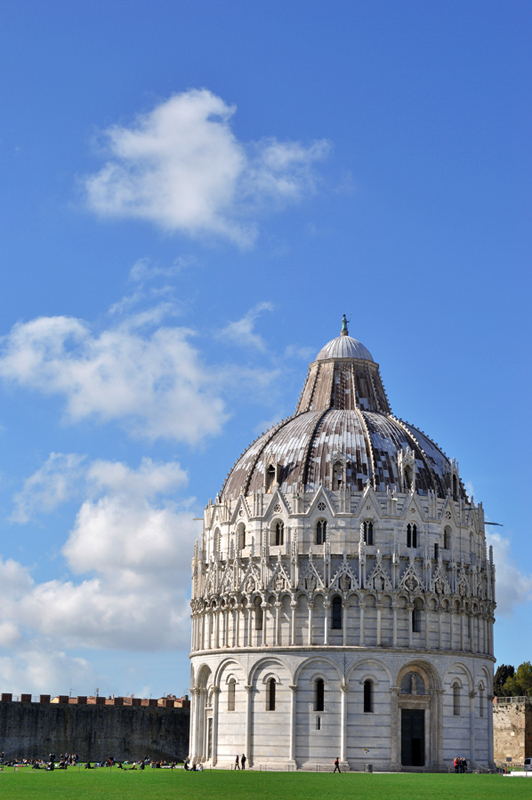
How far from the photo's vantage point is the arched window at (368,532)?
279 ft

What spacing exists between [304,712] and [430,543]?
1572cm

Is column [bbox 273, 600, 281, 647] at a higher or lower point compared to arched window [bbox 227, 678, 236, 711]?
higher

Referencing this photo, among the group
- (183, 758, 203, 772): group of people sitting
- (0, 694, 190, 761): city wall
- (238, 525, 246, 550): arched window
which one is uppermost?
(238, 525, 246, 550): arched window

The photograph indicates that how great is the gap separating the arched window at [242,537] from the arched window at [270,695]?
10.6 m

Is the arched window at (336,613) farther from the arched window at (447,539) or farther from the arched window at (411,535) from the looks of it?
the arched window at (447,539)

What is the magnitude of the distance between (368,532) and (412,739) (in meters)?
15.3

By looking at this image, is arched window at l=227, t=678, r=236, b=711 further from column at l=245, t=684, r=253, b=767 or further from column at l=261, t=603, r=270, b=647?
column at l=261, t=603, r=270, b=647

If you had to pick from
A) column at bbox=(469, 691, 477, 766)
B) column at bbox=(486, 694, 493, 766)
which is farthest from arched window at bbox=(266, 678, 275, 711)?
column at bbox=(486, 694, 493, 766)

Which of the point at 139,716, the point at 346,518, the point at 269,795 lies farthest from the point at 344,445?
the point at 269,795

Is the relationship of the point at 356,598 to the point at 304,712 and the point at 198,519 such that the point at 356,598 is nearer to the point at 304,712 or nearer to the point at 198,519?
the point at 304,712

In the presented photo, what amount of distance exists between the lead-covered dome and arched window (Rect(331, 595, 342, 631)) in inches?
330

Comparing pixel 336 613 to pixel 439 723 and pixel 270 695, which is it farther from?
pixel 439 723

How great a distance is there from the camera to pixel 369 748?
267 feet

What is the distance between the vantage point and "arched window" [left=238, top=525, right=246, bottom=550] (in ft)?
291
